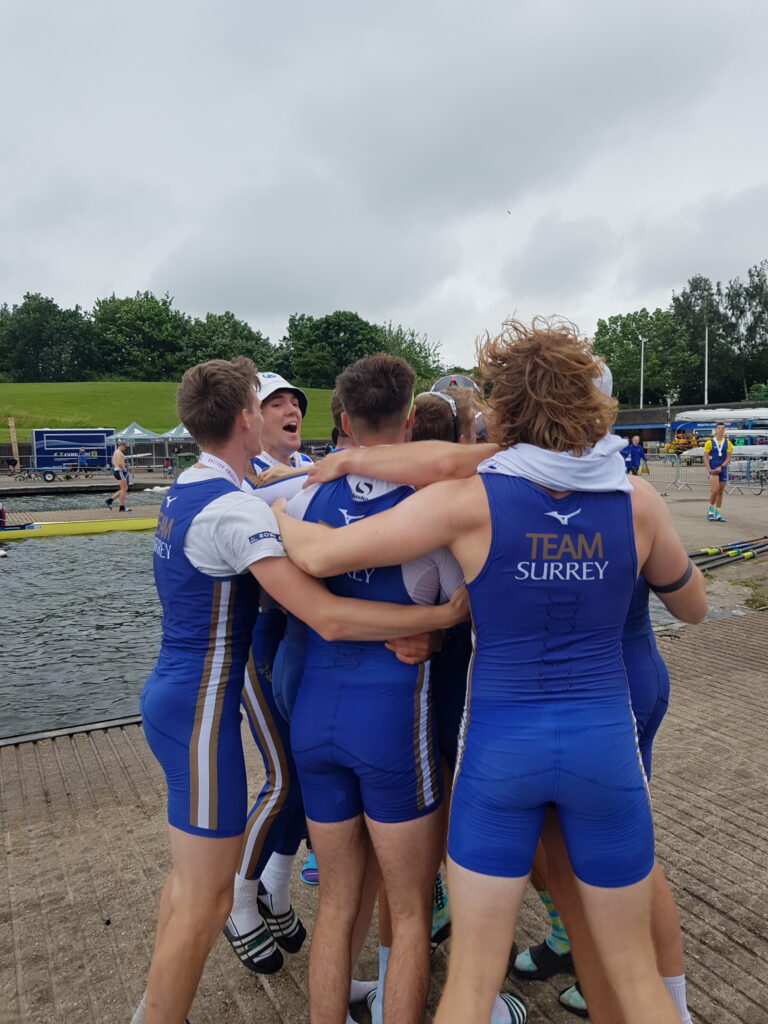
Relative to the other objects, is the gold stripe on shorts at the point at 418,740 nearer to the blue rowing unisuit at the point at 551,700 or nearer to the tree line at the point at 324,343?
the blue rowing unisuit at the point at 551,700

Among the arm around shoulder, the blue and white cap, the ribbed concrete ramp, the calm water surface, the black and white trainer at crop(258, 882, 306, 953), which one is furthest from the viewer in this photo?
the calm water surface

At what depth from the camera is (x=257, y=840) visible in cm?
304

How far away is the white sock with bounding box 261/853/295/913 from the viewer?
3.15m

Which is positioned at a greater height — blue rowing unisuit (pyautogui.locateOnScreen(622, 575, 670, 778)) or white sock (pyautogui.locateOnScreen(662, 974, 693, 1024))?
blue rowing unisuit (pyautogui.locateOnScreen(622, 575, 670, 778))

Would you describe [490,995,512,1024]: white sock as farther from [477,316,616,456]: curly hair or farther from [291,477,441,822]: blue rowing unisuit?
[477,316,616,456]: curly hair

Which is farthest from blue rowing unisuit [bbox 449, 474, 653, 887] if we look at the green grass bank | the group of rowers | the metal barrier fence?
the green grass bank

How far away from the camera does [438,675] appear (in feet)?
8.62

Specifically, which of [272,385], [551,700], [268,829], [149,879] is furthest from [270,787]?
[272,385]

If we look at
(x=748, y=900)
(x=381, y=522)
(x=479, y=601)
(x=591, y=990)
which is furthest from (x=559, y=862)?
(x=748, y=900)

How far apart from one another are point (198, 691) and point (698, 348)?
308 ft

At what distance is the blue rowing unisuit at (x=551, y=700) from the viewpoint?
197 cm

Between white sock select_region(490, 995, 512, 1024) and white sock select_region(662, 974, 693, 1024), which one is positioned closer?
white sock select_region(662, 974, 693, 1024)

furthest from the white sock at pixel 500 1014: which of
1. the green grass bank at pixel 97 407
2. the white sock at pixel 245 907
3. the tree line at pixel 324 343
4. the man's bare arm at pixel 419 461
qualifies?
the tree line at pixel 324 343

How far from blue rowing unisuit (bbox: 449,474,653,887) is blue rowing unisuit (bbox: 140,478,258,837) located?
2.82ft
